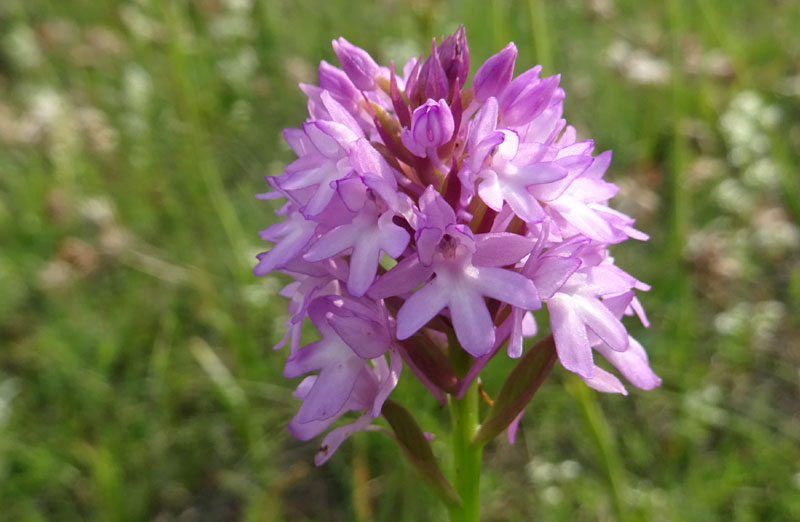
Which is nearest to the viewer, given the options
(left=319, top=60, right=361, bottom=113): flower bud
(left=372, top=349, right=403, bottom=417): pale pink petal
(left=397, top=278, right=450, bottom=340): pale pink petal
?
(left=397, top=278, right=450, bottom=340): pale pink petal

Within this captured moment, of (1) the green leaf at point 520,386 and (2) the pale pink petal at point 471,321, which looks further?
(1) the green leaf at point 520,386

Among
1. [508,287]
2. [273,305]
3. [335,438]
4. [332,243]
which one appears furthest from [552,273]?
[273,305]

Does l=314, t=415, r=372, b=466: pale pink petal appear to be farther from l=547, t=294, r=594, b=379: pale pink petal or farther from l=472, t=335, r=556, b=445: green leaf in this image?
l=547, t=294, r=594, b=379: pale pink petal

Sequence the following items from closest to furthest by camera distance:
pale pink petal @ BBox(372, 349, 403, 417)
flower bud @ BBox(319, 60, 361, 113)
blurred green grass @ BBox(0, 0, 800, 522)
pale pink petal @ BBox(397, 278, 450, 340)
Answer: pale pink petal @ BBox(397, 278, 450, 340) < pale pink petal @ BBox(372, 349, 403, 417) < flower bud @ BBox(319, 60, 361, 113) < blurred green grass @ BBox(0, 0, 800, 522)

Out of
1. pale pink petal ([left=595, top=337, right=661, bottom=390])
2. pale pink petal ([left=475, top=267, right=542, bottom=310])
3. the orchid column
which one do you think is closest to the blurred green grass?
pale pink petal ([left=595, top=337, right=661, bottom=390])

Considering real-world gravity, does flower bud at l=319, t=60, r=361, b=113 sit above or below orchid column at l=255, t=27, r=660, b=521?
above

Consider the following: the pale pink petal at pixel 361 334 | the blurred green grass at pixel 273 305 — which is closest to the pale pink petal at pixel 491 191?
the pale pink petal at pixel 361 334

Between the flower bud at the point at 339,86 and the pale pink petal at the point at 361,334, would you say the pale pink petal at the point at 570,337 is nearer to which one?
the pale pink petal at the point at 361,334
